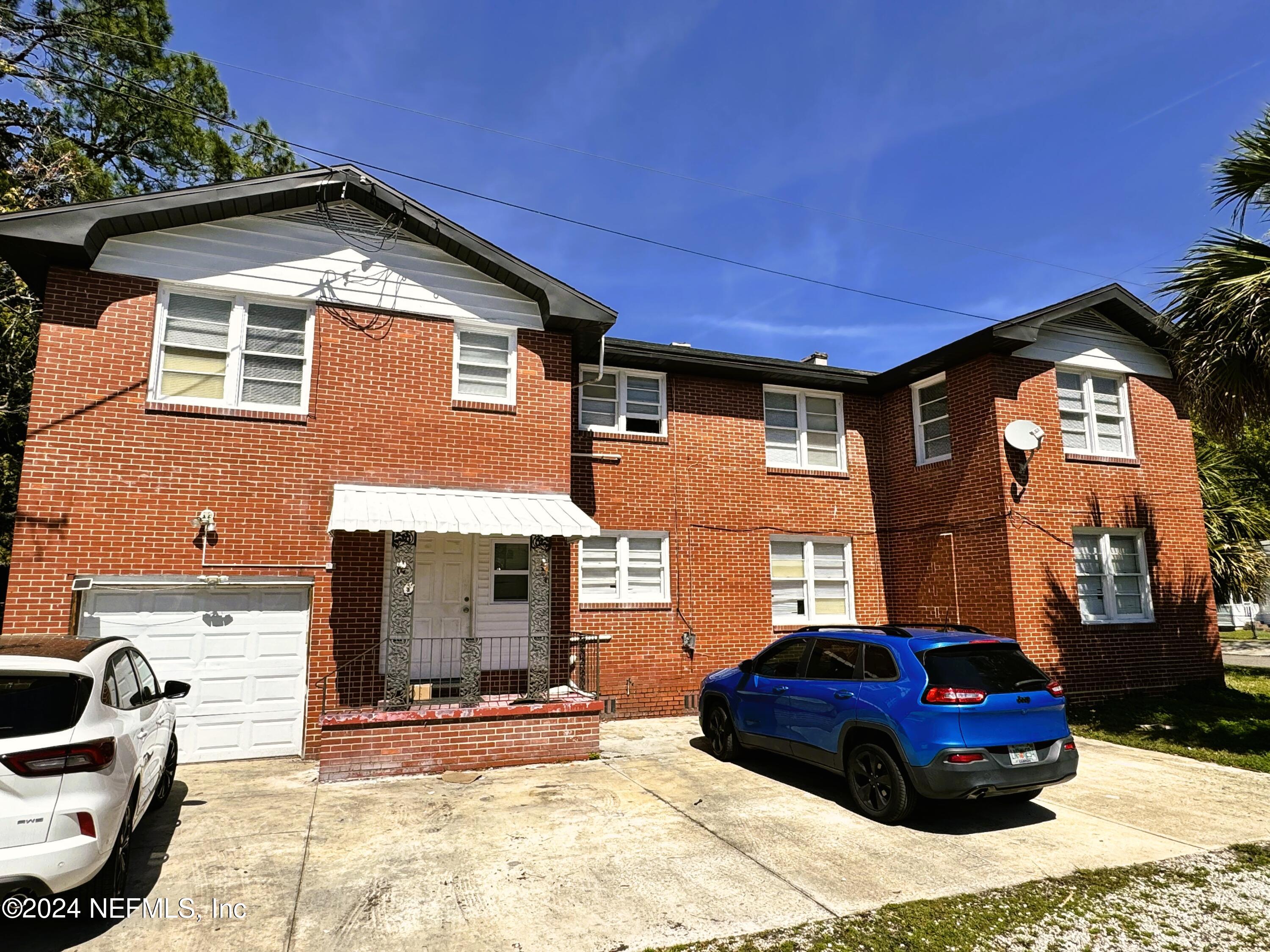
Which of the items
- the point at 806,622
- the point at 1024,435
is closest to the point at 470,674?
the point at 806,622

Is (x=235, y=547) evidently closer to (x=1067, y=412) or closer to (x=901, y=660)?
(x=901, y=660)

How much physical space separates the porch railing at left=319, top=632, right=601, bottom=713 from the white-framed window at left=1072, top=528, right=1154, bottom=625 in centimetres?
875

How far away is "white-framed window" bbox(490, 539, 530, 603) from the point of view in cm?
1115

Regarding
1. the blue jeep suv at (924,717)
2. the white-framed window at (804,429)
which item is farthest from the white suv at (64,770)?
the white-framed window at (804,429)

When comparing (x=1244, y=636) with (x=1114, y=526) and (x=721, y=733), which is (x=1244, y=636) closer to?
(x=1114, y=526)

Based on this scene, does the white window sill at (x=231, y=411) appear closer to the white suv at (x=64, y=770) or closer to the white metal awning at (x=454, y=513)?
the white metal awning at (x=454, y=513)

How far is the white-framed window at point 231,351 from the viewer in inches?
384

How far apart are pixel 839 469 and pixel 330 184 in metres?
10.3

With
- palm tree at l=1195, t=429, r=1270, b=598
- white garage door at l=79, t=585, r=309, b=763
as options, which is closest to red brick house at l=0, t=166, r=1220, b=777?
white garage door at l=79, t=585, r=309, b=763

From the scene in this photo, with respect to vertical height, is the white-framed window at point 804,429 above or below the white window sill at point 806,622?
above

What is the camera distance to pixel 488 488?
10750 millimetres

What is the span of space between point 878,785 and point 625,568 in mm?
6645

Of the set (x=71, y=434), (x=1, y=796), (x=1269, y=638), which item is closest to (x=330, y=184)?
(x=71, y=434)

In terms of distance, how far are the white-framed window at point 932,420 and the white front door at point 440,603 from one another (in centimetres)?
886
